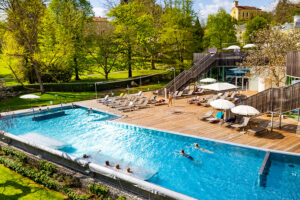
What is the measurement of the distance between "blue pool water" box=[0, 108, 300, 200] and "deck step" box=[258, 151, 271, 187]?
0.16 meters

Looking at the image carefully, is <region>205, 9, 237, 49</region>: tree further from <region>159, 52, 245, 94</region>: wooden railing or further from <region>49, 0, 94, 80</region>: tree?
<region>49, 0, 94, 80</region>: tree

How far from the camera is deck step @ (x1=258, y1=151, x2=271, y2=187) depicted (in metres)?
9.79

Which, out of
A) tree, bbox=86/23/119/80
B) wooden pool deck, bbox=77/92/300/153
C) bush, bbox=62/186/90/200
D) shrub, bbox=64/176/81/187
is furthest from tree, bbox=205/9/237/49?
bush, bbox=62/186/90/200

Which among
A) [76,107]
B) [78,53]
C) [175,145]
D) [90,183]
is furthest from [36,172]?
[78,53]

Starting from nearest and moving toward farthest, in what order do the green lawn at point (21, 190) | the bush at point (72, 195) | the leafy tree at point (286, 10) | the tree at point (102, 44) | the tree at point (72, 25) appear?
the bush at point (72, 195) → the green lawn at point (21, 190) → the tree at point (72, 25) → the tree at point (102, 44) → the leafy tree at point (286, 10)

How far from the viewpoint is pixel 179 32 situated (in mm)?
34438

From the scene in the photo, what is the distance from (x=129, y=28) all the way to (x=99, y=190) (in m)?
27.9

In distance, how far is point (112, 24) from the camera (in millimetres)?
33750

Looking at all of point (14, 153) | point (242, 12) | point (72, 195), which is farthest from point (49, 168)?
point (242, 12)

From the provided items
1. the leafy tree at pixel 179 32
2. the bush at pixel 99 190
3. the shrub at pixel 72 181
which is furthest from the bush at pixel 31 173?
the leafy tree at pixel 179 32

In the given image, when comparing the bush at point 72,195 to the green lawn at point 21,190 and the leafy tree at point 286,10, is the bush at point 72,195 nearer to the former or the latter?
the green lawn at point 21,190

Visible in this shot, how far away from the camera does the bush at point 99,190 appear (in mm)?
8898

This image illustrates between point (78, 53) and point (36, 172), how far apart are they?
82.8 ft

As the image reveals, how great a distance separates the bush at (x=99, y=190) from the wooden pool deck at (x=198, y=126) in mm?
6953
